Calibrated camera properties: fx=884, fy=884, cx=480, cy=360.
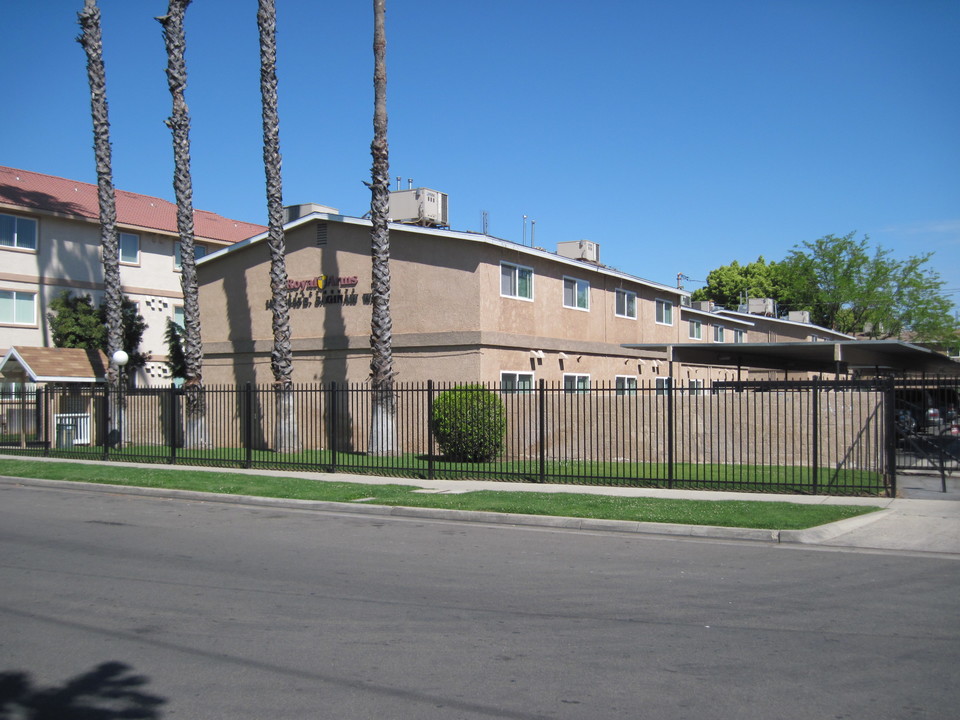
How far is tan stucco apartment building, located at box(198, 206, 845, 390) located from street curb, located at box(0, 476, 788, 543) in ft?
28.4

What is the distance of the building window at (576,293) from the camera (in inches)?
1086

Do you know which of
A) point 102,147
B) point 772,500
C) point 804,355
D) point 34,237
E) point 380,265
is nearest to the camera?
point 772,500

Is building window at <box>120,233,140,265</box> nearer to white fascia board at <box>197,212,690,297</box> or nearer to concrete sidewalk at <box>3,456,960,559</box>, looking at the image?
white fascia board at <box>197,212,690,297</box>

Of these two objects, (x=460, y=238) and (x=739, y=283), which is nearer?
(x=460, y=238)

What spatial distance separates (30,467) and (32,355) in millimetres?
7493

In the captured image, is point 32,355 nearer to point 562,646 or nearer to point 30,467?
point 30,467

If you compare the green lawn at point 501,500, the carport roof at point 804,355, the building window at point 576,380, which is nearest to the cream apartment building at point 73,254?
the green lawn at point 501,500

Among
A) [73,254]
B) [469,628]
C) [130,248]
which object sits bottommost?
[469,628]

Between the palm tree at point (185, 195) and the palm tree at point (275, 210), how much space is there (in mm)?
2670

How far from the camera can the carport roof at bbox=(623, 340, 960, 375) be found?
26.0 metres

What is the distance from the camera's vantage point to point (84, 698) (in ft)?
17.9

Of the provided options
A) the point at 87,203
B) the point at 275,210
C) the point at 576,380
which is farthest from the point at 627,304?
the point at 87,203

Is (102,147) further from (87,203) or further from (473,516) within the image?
(473,516)

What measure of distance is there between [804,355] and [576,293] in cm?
810
